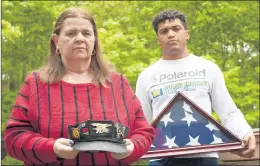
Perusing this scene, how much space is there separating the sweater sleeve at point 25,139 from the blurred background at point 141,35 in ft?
32.5

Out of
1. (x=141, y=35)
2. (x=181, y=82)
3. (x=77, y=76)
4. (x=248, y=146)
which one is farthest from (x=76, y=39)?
(x=141, y=35)

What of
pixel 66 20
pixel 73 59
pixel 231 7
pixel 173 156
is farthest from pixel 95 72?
pixel 231 7

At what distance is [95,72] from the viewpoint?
2.49 metres

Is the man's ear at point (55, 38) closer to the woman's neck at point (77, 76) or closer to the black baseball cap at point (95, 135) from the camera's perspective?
the woman's neck at point (77, 76)

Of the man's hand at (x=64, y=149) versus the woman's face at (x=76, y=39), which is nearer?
the man's hand at (x=64, y=149)

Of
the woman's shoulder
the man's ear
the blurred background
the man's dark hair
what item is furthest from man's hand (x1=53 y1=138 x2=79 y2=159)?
the blurred background

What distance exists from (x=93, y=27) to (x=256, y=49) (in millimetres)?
13285

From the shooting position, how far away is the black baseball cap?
207cm

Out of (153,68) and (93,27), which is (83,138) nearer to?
(93,27)

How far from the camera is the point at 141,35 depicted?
1362 cm

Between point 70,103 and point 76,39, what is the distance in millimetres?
288

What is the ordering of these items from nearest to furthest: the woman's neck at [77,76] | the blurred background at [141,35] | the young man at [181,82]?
the woman's neck at [77,76] < the young man at [181,82] < the blurred background at [141,35]

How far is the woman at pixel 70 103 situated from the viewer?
2.23m

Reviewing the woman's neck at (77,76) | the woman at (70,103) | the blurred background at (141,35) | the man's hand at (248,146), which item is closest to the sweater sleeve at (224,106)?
the man's hand at (248,146)
